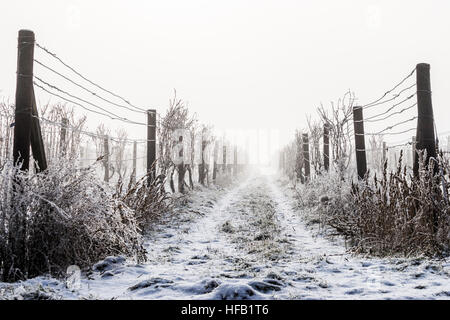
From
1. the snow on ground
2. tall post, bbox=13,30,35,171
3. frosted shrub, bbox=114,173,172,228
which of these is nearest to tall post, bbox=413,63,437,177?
the snow on ground

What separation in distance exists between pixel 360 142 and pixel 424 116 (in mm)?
3486

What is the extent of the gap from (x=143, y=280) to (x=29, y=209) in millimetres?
1389

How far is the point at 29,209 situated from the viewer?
3.40 m

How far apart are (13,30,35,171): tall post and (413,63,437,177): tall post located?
16.7 ft

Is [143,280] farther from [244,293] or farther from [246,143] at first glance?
[246,143]

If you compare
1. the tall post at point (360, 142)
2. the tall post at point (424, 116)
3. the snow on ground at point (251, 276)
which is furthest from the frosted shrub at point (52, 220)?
the tall post at point (360, 142)

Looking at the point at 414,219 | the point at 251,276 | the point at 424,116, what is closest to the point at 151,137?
the point at 251,276

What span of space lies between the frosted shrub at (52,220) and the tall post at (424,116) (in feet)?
13.6

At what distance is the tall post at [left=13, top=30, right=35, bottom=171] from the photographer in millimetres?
3863

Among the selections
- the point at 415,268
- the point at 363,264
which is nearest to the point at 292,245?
the point at 363,264

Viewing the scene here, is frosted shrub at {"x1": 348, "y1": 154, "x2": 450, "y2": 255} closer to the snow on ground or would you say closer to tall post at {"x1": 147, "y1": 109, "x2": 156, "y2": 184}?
the snow on ground

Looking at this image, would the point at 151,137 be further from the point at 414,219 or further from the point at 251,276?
the point at 414,219
